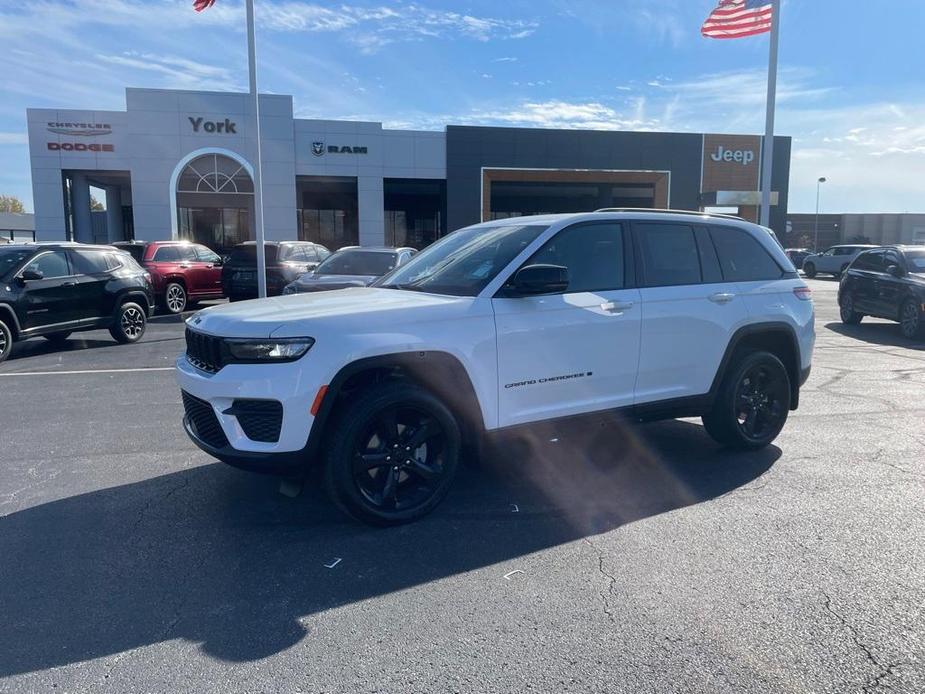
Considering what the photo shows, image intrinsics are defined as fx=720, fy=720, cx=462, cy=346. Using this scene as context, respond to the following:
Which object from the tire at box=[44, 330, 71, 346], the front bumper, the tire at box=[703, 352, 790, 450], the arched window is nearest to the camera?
the front bumper

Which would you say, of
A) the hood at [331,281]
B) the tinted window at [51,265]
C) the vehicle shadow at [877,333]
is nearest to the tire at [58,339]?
the tinted window at [51,265]

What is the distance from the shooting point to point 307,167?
98.6 feet

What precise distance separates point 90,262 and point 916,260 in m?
15.0

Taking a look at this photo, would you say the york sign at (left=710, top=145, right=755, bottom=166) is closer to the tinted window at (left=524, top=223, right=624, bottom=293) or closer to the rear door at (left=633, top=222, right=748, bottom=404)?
the rear door at (left=633, top=222, right=748, bottom=404)

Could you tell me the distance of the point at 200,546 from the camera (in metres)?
4.12

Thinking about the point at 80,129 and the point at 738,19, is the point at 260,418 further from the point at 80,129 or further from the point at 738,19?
the point at 80,129

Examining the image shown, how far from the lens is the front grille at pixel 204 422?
421 centimetres

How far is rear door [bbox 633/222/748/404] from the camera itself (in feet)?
17.1

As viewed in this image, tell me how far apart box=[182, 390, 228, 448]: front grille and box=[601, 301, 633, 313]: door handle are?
8.50 ft

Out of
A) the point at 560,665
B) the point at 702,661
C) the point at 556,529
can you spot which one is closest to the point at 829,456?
the point at 556,529

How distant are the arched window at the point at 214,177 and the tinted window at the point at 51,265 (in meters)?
19.1

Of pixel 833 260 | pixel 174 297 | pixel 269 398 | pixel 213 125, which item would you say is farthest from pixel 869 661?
pixel 833 260

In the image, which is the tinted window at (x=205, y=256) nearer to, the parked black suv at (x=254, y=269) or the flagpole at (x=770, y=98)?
the parked black suv at (x=254, y=269)

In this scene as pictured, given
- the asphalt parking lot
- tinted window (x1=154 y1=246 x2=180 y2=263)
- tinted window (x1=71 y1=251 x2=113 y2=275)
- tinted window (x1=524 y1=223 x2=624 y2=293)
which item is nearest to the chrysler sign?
tinted window (x1=154 y1=246 x2=180 y2=263)
